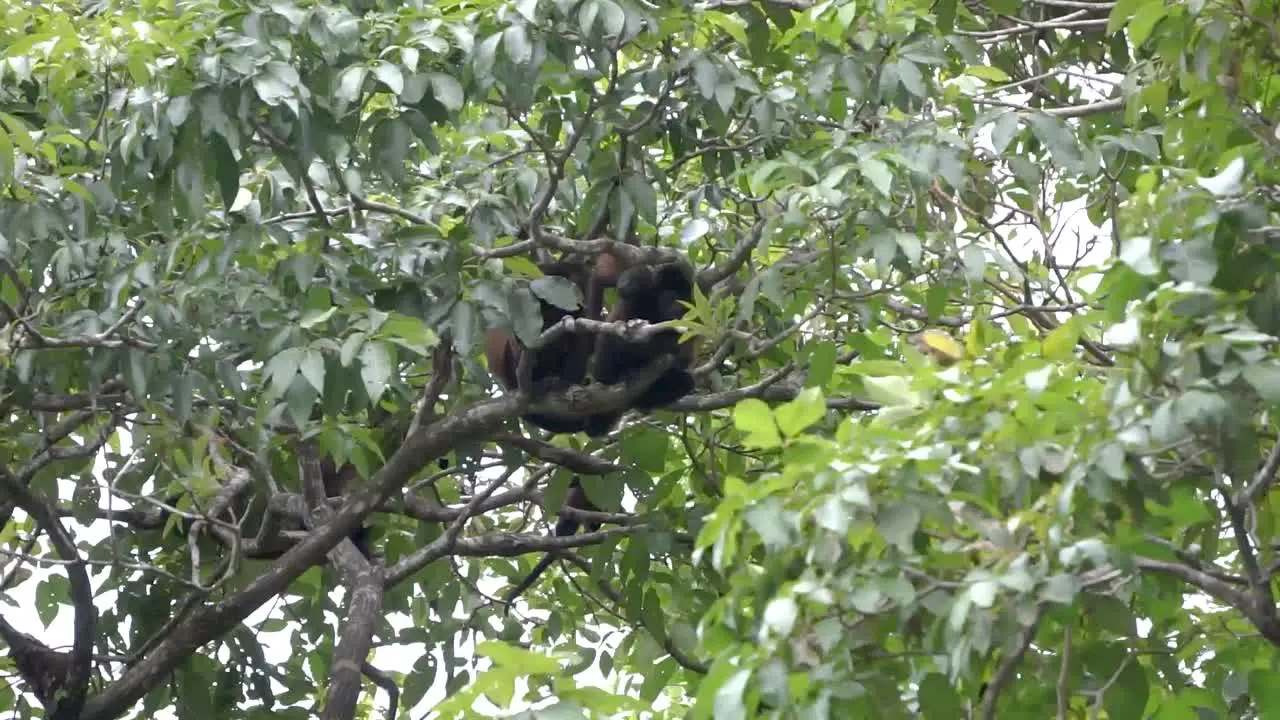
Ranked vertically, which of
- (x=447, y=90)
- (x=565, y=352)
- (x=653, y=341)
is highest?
(x=447, y=90)

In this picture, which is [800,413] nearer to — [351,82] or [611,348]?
[351,82]

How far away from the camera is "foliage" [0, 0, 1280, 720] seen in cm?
231

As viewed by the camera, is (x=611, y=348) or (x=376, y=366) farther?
(x=611, y=348)

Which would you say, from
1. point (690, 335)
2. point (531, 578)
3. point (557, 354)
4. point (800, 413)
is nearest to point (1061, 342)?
point (800, 413)

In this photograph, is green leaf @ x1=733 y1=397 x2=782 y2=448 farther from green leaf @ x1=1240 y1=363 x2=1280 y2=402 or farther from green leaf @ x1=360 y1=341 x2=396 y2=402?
green leaf @ x1=360 y1=341 x2=396 y2=402

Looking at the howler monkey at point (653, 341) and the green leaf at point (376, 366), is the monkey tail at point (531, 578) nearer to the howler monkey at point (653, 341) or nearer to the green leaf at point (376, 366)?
the howler monkey at point (653, 341)

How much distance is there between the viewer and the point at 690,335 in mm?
3973

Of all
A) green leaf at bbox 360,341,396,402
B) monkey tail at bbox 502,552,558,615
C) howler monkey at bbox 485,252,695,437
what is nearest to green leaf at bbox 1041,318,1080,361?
green leaf at bbox 360,341,396,402

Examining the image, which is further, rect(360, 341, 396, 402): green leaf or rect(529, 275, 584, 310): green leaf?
rect(529, 275, 584, 310): green leaf

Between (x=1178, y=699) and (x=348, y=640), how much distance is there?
255cm

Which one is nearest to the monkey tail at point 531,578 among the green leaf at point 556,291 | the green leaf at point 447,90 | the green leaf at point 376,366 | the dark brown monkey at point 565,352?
the dark brown monkey at point 565,352

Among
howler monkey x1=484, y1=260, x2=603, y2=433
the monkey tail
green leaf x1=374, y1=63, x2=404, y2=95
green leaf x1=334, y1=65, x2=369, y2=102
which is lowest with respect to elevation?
the monkey tail

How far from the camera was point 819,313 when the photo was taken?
4082 millimetres

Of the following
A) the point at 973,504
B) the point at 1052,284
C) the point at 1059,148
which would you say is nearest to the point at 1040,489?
the point at 973,504
